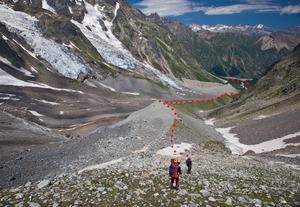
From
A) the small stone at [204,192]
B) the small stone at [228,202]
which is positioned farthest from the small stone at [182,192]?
the small stone at [228,202]

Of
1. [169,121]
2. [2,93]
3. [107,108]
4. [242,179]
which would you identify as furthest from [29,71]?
[242,179]

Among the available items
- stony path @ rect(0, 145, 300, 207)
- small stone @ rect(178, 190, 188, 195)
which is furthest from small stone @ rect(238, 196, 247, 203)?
small stone @ rect(178, 190, 188, 195)

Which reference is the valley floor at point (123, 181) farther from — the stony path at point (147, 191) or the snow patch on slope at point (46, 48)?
the snow patch on slope at point (46, 48)

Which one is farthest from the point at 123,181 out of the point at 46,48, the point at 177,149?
the point at 46,48

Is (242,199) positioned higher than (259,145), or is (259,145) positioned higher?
(242,199)

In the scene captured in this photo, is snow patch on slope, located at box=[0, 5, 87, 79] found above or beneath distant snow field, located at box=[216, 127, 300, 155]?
above

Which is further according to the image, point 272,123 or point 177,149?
point 272,123

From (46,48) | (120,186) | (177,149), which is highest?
(46,48)

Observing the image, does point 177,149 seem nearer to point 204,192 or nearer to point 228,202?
point 204,192

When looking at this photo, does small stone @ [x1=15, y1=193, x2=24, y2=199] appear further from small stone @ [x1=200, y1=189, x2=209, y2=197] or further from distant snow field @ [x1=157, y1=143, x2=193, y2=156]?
distant snow field @ [x1=157, y1=143, x2=193, y2=156]

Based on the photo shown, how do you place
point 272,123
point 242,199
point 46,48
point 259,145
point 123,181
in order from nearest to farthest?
point 242,199
point 123,181
point 259,145
point 272,123
point 46,48

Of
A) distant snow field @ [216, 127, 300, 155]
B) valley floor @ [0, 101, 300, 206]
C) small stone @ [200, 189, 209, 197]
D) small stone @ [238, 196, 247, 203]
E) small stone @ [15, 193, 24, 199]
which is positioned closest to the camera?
Result: small stone @ [15, 193, 24, 199]

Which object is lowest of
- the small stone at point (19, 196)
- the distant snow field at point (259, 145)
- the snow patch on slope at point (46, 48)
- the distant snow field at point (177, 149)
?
the distant snow field at point (259, 145)

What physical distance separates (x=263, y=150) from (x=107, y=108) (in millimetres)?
58462
